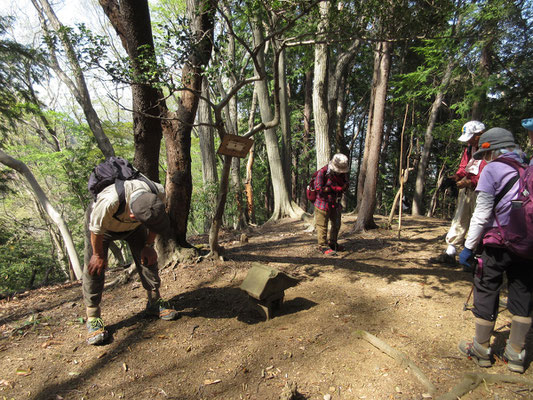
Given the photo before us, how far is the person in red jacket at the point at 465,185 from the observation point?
3703 mm

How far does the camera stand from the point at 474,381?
6.77ft

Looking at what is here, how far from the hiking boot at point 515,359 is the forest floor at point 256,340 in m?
0.06

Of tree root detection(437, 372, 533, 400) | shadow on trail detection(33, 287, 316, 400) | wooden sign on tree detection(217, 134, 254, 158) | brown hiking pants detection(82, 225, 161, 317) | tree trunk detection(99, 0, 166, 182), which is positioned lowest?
shadow on trail detection(33, 287, 316, 400)

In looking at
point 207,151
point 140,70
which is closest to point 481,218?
point 140,70

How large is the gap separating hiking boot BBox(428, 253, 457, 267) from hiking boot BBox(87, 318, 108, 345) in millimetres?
4750

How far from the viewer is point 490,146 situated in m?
2.40

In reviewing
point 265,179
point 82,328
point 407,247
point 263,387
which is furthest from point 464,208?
point 265,179

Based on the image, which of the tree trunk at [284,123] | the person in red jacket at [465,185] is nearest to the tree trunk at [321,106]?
the tree trunk at [284,123]

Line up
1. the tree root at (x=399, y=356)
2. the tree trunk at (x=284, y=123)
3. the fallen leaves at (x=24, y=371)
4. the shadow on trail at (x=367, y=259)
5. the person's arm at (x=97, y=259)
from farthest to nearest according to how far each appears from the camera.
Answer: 1. the tree trunk at (x=284, y=123)
2. the shadow on trail at (x=367, y=259)
3. the person's arm at (x=97, y=259)
4. the fallen leaves at (x=24, y=371)
5. the tree root at (x=399, y=356)

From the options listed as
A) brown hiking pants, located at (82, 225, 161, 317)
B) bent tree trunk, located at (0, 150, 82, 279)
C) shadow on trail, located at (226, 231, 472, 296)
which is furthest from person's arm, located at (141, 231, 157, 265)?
bent tree trunk, located at (0, 150, 82, 279)

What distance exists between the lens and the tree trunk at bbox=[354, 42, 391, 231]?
5.93 metres

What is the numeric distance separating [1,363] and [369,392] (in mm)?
3450

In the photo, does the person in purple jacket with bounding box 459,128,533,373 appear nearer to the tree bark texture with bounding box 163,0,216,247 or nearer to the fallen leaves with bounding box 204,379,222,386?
the fallen leaves with bounding box 204,379,222,386

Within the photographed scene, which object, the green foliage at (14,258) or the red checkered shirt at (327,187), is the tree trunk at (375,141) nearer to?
the red checkered shirt at (327,187)
